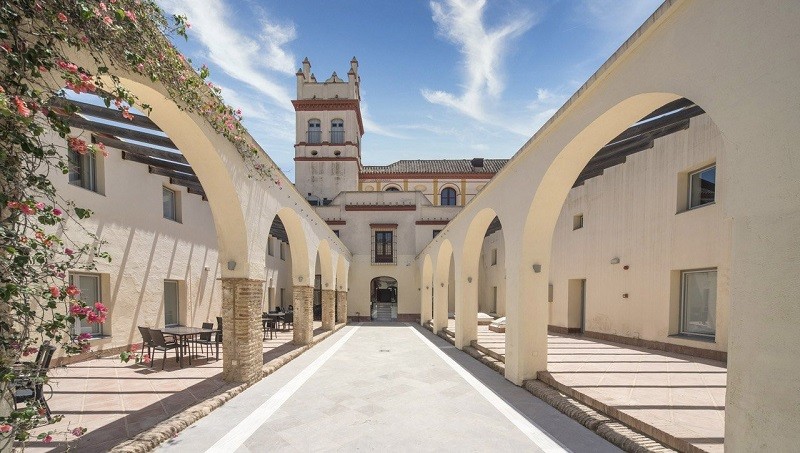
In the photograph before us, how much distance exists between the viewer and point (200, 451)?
3861 mm

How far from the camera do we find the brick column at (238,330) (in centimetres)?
595

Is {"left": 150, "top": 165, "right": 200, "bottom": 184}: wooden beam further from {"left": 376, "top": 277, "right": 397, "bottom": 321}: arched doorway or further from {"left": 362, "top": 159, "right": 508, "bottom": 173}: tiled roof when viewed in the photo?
{"left": 362, "top": 159, "right": 508, "bottom": 173}: tiled roof

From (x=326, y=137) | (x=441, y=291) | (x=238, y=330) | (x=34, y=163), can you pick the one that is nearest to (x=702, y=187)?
(x=441, y=291)

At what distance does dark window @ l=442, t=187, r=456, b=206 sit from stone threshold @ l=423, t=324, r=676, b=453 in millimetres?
22344

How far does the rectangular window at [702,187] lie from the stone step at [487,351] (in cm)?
562

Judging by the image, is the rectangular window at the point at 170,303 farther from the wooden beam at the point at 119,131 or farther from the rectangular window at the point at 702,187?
the rectangular window at the point at 702,187

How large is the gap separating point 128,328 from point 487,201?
8.99m

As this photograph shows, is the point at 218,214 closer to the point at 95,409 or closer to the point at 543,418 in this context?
the point at 95,409

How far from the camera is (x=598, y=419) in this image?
4.34m

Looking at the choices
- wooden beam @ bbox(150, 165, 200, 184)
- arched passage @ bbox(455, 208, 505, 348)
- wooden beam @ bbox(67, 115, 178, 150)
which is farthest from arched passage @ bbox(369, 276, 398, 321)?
wooden beam @ bbox(67, 115, 178, 150)

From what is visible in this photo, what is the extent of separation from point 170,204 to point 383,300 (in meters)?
25.9

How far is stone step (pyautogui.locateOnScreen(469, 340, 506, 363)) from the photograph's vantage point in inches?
313

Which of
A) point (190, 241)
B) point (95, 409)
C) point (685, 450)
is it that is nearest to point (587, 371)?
point (685, 450)

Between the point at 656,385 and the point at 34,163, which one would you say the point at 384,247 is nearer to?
the point at 656,385
